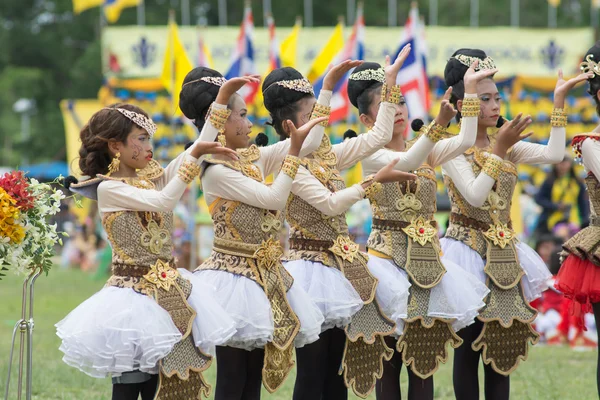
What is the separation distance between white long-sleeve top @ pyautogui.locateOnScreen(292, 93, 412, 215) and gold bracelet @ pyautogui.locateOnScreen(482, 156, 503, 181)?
0.45m

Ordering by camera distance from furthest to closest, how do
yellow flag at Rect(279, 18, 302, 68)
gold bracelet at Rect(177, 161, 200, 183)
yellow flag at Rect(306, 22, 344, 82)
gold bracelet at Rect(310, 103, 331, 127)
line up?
yellow flag at Rect(279, 18, 302, 68) → yellow flag at Rect(306, 22, 344, 82) → gold bracelet at Rect(310, 103, 331, 127) → gold bracelet at Rect(177, 161, 200, 183)

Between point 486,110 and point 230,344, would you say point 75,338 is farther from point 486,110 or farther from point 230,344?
point 486,110

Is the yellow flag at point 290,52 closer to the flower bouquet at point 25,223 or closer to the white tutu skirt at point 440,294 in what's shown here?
the white tutu skirt at point 440,294

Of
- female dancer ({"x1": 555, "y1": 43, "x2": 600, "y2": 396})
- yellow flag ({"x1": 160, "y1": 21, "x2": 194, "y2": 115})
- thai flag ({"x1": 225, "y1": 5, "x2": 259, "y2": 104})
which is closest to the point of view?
female dancer ({"x1": 555, "y1": 43, "x2": 600, "y2": 396})

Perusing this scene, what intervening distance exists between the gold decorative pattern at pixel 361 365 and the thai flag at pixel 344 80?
981 cm

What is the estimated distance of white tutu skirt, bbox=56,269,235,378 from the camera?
4801 mm

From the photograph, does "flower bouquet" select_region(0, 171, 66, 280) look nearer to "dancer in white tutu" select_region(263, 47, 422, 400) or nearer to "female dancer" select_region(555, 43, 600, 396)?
"dancer in white tutu" select_region(263, 47, 422, 400)

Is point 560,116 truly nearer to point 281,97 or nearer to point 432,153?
point 432,153

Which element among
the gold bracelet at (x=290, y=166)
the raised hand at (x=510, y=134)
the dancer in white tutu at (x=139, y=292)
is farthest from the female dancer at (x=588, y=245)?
the dancer in white tutu at (x=139, y=292)

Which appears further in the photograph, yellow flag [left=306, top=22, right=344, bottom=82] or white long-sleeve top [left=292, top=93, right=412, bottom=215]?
yellow flag [left=306, top=22, right=344, bottom=82]

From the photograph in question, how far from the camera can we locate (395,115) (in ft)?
19.7

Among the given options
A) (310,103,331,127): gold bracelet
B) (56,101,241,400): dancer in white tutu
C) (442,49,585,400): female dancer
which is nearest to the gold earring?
→ (56,101,241,400): dancer in white tutu

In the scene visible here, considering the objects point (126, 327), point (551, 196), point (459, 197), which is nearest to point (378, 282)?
point (459, 197)

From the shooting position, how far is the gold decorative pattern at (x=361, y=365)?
19.1 feet
